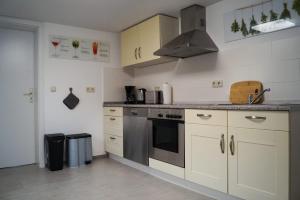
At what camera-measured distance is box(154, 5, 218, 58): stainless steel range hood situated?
2.63m

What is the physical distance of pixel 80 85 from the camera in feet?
12.4

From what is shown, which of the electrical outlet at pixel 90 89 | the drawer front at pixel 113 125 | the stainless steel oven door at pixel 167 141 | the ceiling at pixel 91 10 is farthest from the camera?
the electrical outlet at pixel 90 89

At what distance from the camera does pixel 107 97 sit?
4.01 metres

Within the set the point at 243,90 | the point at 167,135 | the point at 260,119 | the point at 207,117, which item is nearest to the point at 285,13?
the point at 243,90

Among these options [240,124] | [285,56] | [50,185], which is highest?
[285,56]

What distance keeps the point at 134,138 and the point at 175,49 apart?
1.31 meters

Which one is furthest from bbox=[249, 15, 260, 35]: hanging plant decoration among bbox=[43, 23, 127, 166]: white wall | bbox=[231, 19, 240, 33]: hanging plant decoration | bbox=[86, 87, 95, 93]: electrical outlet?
bbox=[86, 87, 95, 93]: electrical outlet

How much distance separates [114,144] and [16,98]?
1635 millimetres

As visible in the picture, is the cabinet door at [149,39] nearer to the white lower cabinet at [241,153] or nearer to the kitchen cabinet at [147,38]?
the kitchen cabinet at [147,38]

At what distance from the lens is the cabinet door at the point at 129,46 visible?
3.61 meters

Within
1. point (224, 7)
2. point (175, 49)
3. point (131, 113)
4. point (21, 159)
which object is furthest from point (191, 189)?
point (21, 159)

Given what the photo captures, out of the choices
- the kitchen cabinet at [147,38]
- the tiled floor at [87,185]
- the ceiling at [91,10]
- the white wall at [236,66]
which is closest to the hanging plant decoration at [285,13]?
the white wall at [236,66]

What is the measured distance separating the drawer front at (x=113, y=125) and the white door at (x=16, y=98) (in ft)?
3.74

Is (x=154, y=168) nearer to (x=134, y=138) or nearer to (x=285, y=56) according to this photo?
(x=134, y=138)
